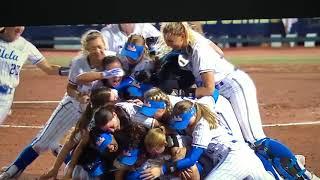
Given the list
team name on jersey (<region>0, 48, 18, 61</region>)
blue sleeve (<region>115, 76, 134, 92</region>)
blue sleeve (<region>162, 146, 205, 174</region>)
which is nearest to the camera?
blue sleeve (<region>162, 146, 205, 174</region>)

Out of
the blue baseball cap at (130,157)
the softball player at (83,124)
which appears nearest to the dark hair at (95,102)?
the softball player at (83,124)

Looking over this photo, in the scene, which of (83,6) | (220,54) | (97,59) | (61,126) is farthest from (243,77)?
→ (83,6)

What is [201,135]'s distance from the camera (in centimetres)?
220

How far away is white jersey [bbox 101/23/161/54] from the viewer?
2.33 meters

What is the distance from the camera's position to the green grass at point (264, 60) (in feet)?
7.83

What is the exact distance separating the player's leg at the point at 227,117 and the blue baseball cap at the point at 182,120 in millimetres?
126

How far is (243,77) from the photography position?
2355 millimetres

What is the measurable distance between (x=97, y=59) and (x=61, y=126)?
318 millimetres

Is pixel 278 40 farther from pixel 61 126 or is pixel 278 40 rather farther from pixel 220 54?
pixel 61 126

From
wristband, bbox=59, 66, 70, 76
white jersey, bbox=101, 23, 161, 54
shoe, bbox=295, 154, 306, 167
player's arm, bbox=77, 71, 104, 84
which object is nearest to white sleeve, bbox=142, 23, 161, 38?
white jersey, bbox=101, 23, 161, 54

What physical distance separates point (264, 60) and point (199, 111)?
46cm

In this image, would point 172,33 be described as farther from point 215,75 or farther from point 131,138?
point 131,138

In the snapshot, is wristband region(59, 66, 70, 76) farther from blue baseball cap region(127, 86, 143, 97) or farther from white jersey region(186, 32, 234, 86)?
white jersey region(186, 32, 234, 86)

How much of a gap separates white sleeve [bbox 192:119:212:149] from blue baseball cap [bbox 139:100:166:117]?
154 millimetres
